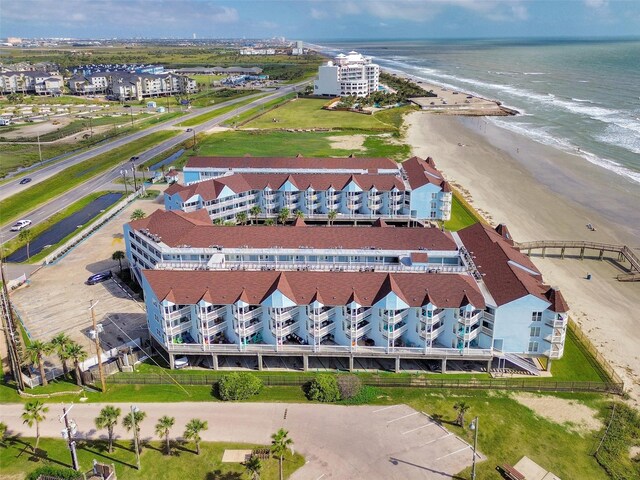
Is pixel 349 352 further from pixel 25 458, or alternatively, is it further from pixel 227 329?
pixel 25 458

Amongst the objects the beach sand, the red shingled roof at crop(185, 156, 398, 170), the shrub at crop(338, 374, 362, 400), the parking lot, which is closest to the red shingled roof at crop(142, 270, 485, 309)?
the shrub at crop(338, 374, 362, 400)

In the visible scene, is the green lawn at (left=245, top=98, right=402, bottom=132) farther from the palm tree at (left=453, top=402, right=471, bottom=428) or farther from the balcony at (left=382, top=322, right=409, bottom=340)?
the palm tree at (left=453, top=402, right=471, bottom=428)

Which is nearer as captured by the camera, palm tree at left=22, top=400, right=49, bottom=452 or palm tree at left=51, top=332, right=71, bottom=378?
palm tree at left=22, top=400, right=49, bottom=452

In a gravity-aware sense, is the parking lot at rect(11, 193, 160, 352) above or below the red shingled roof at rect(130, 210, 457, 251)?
below

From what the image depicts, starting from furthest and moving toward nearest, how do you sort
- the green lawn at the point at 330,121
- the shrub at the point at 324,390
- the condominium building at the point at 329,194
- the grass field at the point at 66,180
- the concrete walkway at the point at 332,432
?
the green lawn at the point at 330,121 → the grass field at the point at 66,180 → the condominium building at the point at 329,194 → the shrub at the point at 324,390 → the concrete walkway at the point at 332,432

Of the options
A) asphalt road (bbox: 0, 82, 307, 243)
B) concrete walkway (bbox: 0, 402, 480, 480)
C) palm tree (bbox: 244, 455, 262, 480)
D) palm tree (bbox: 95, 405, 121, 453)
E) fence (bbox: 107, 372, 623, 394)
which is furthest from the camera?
asphalt road (bbox: 0, 82, 307, 243)

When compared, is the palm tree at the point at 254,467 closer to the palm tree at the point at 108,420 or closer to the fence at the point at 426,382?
the palm tree at the point at 108,420

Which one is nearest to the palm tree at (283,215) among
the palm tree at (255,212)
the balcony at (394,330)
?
the palm tree at (255,212)

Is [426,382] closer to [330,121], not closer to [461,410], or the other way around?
[461,410]

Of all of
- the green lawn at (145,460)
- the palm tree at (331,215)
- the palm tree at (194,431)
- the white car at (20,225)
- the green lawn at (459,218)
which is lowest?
the green lawn at (145,460)
